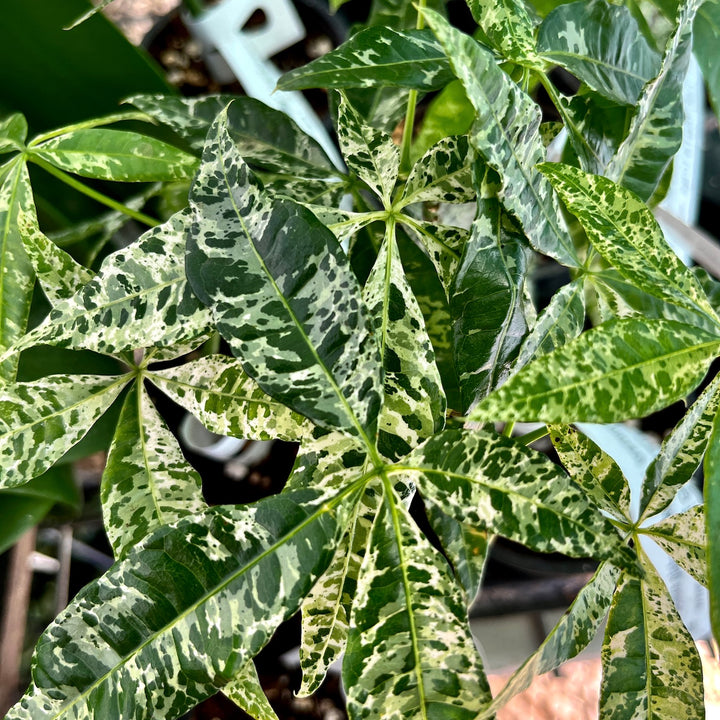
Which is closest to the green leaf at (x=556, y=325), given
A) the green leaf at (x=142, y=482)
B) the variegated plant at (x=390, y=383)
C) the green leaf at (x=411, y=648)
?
the variegated plant at (x=390, y=383)

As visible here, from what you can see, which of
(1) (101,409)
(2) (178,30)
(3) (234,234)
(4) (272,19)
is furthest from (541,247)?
(2) (178,30)

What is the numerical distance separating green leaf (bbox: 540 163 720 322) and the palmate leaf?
0.63 ft

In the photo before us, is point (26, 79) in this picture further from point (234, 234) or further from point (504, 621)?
point (504, 621)

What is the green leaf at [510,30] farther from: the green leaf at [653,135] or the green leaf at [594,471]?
the green leaf at [594,471]

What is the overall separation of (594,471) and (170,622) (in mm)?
256

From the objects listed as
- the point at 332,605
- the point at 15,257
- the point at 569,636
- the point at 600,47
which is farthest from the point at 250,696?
the point at 600,47

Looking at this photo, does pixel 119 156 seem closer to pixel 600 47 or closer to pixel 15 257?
pixel 15 257

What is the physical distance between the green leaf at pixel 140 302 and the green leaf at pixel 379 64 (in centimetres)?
10

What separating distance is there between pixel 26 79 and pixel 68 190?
0.11 metres

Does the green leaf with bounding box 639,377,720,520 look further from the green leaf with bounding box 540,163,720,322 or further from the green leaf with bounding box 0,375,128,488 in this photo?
the green leaf with bounding box 0,375,128,488

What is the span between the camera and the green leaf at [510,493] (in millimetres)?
276

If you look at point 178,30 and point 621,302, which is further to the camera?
point 178,30

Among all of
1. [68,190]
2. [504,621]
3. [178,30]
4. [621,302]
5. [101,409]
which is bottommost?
[504,621]

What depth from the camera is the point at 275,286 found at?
29cm
